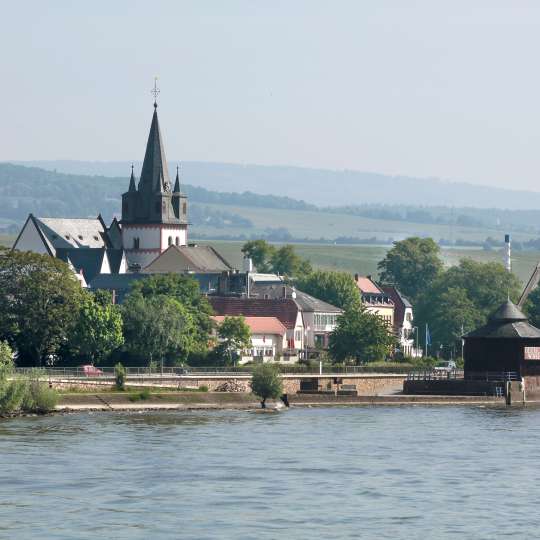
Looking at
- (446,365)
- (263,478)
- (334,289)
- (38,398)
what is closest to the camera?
(263,478)

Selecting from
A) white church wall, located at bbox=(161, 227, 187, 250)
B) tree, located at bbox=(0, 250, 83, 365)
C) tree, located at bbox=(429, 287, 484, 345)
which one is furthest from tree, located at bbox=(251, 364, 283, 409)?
white church wall, located at bbox=(161, 227, 187, 250)

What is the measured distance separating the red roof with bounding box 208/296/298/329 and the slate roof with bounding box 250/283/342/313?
4505mm

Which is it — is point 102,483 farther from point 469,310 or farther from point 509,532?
point 469,310

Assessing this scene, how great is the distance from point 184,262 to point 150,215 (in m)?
12.4

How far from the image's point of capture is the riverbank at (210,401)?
10081cm

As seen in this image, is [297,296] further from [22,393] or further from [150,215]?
[22,393]

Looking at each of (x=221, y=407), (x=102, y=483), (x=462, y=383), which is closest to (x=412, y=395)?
(x=462, y=383)

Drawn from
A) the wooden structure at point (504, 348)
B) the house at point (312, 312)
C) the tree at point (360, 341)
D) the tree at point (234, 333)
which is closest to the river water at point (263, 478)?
the wooden structure at point (504, 348)

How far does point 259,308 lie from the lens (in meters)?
162

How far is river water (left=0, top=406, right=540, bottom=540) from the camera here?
5891cm

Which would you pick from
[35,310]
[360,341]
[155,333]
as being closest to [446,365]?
[360,341]

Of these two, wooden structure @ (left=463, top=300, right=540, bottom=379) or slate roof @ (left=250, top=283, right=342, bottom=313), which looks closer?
wooden structure @ (left=463, top=300, right=540, bottom=379)

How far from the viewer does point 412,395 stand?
394ft

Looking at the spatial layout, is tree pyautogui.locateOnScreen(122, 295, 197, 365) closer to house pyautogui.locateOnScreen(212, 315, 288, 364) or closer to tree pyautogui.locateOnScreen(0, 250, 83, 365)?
tree pyautogui.locateOnScreen(0, 250, 83, 365)
